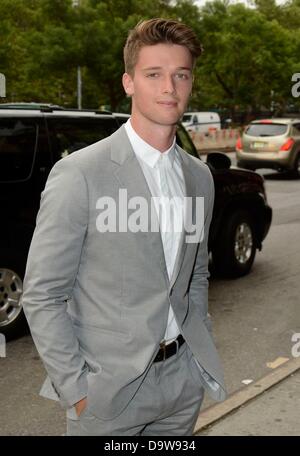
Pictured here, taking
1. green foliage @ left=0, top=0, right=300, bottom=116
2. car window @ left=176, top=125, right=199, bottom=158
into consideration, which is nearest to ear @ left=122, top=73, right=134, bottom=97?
car window @ left=176, top=125, right=199, bottom=158

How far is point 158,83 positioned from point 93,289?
71cm

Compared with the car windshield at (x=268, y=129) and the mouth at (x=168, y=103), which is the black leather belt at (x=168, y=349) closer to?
the mouth at (x=168, y=103)

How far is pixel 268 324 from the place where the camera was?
21.4 ft

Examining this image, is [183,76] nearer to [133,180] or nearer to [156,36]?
[156,36]

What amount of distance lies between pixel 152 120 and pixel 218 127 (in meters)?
39.1

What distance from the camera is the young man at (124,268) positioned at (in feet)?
7.35

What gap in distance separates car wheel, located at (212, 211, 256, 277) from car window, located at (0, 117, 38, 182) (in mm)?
2818

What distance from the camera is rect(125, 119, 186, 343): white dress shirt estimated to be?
242 centimetres

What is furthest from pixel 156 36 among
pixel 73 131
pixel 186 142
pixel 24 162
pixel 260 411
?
pixel 186 142

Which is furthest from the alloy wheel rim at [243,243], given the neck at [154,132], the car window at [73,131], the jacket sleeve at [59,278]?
the jacket sleeve at [59,278]

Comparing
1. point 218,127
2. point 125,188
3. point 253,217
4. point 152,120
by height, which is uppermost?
point 152,120

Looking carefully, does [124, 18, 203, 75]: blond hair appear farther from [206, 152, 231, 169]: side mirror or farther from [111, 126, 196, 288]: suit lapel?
[206, 152, 231, 169]: side mirror
